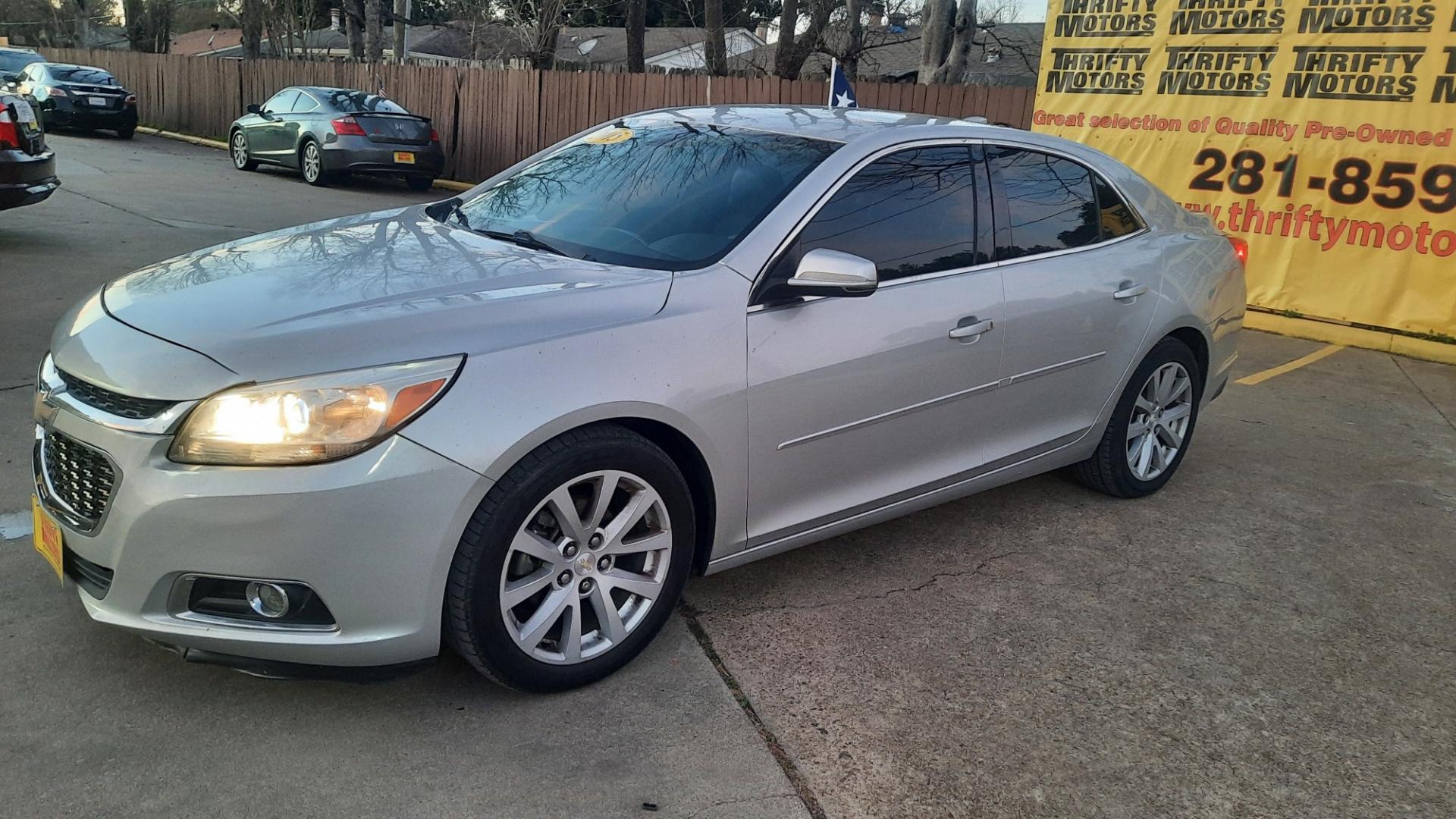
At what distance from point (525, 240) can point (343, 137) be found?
1224cm

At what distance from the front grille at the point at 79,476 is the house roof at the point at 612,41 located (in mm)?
42109

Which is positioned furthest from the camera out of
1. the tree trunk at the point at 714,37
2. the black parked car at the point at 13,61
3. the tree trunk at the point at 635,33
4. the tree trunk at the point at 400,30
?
A: the tree trunk at the point at 400,30

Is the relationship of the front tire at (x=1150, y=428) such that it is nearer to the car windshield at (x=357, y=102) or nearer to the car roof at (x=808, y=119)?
the car roof at (x=808, y=119)

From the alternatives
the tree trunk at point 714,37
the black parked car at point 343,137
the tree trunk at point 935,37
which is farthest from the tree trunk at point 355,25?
the tree trunk at point 935,37

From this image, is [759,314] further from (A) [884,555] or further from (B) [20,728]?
(B) [20,728]

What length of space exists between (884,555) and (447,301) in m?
2.01

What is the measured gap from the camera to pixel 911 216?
3893 mm

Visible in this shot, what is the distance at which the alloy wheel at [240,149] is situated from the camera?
16.8 metres


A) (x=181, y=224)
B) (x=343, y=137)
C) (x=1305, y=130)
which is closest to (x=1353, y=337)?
(x=1305, y=130)

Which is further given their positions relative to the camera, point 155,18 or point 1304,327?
point 155,18

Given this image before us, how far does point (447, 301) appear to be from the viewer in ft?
9.96

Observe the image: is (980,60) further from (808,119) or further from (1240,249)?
(808,119)

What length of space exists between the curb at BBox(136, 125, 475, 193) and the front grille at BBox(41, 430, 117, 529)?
1413 cm

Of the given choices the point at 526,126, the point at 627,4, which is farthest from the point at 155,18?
the point at 526,126
